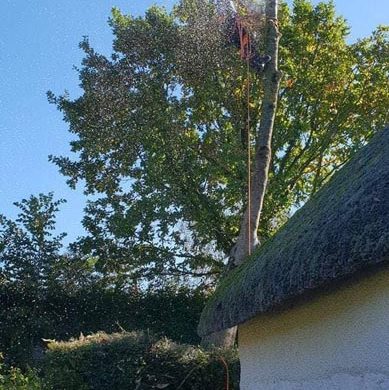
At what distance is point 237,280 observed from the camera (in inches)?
280

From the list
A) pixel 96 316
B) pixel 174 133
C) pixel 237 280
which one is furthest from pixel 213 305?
pixel 174 133

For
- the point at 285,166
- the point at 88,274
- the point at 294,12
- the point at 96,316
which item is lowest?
the point at 96,316

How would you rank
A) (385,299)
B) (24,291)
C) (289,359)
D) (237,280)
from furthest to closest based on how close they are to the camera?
1. (24,291)
2. (237,280)
3. (289,359)
4. (385,299)

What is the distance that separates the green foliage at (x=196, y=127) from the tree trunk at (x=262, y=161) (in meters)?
3.76

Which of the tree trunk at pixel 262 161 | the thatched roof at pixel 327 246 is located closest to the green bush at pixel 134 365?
the tree trunk at pixel 262 161

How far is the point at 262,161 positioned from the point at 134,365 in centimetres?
474

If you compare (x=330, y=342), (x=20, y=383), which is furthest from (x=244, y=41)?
(x=330, y=342)

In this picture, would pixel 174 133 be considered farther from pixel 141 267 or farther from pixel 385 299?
pixel 385 299

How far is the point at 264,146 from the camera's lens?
1258 centimetres

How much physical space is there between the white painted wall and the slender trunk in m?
5.02

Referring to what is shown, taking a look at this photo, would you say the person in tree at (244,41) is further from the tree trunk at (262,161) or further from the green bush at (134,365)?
the green bush at (134,365)

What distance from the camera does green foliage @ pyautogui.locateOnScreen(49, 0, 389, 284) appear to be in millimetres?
17297

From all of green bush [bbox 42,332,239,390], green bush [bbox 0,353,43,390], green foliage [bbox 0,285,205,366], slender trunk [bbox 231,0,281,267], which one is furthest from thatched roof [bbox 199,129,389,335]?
green foliage [bbox 0,285,205,366]

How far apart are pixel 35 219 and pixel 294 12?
920cm
